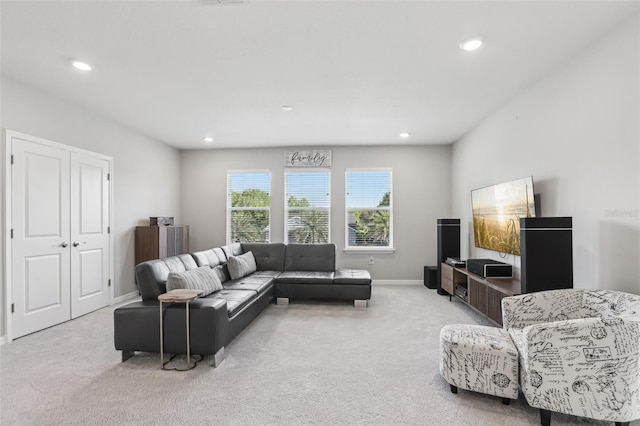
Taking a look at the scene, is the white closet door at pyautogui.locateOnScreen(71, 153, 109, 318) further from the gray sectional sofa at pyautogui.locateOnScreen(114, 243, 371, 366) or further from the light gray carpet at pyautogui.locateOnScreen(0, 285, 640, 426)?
the gray sectional sofa at pyautogui.locateOnScreen(114, 243, 371, 366)

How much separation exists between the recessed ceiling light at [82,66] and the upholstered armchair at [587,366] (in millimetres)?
4188

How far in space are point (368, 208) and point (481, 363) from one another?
4241mm

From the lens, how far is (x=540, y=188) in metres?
3.29

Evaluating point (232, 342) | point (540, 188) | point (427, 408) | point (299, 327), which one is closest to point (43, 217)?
point (232, 342)

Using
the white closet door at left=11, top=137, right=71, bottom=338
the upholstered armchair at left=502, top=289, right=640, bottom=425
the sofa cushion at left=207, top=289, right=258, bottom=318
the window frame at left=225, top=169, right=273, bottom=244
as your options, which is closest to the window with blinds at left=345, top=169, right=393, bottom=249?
the window frame at left=225, top=169, right=273, bottom=244

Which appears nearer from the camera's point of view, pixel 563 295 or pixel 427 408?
pixel 427 408

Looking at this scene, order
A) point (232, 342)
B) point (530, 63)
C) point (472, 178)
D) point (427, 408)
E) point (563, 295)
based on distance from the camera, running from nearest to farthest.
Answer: point (427, 408), point (563, 295), point (530, 63), point (232, 342), point (472, 178)

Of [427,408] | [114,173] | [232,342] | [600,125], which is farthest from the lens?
[114,173]

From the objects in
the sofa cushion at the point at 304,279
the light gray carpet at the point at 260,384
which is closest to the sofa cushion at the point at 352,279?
the sofa cushion at the point at 304,279

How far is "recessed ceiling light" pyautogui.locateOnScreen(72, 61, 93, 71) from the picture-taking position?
2898mm

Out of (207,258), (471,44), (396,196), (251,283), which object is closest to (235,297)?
(251,283)

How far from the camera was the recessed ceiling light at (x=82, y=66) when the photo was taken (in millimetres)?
2898

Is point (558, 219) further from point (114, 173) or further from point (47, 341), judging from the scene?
point (114, 173)

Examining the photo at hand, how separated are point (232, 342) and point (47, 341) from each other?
1.92 m
